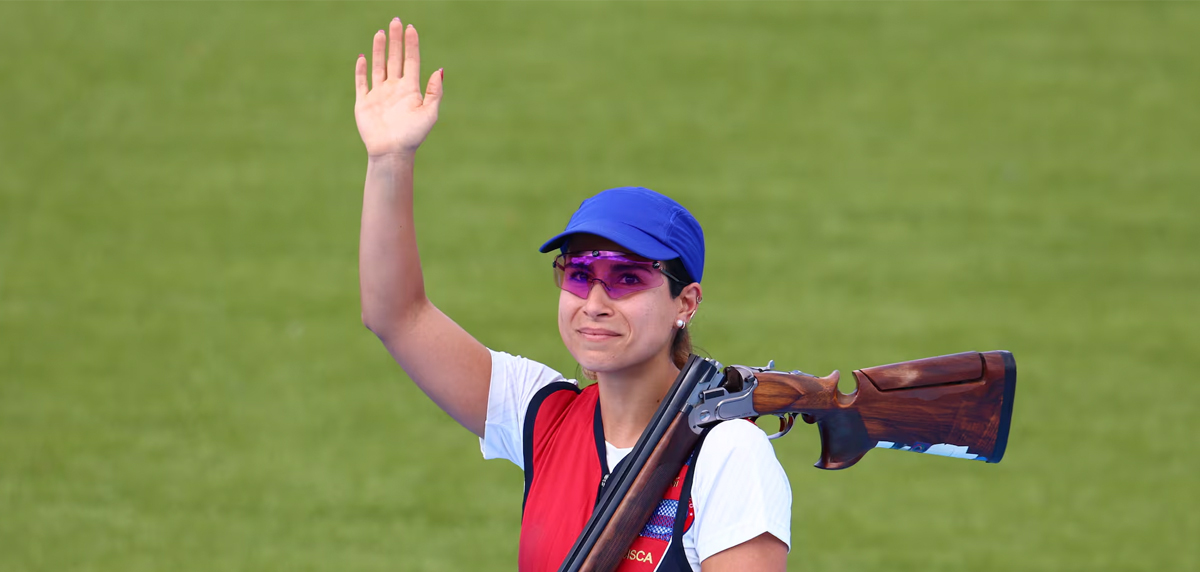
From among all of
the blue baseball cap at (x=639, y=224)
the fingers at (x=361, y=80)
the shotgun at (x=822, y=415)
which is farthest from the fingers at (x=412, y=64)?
the shotgun at (x=822, y=415)

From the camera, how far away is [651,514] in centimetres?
279

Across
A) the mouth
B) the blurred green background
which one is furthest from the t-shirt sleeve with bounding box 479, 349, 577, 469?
the blurred green background

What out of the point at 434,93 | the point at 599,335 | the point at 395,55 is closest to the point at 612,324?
the point at 599,335

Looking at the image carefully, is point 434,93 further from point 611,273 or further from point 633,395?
point 633,395

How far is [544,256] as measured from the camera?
8.50 metres

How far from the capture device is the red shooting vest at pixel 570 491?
2.79m

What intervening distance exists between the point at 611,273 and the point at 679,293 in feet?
0.66

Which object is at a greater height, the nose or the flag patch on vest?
the nose

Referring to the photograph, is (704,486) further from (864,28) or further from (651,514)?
(864,28)

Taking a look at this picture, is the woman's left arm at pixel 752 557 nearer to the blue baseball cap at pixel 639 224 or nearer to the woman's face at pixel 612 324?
the woman's face at pixel 612 324

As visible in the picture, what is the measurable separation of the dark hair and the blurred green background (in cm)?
328

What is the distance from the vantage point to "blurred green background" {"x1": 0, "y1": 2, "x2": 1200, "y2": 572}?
259 inches

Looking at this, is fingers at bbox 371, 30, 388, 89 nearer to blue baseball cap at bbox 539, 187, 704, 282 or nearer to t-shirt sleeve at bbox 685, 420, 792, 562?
blue baseball cap at bbox 539, 187, 704, 282

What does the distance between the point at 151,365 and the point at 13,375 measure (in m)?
0.78
